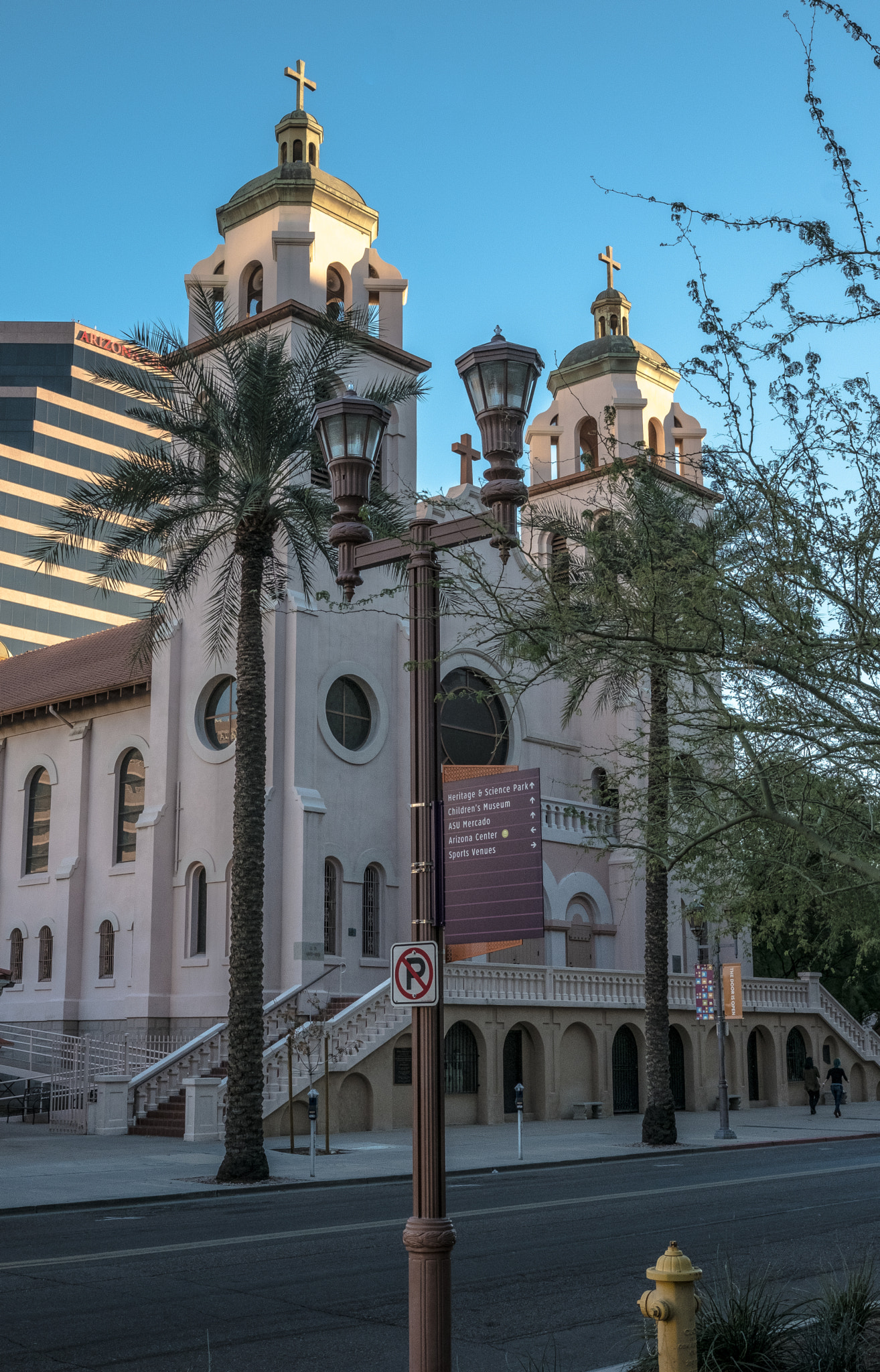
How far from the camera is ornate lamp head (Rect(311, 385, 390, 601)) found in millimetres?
8406

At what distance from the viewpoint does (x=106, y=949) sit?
3500 centimetres

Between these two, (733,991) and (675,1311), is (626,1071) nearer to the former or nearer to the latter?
(733,991)

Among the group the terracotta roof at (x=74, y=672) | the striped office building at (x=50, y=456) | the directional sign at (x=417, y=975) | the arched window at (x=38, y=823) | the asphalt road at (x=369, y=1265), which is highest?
the striped office building at (x=50, y=456)

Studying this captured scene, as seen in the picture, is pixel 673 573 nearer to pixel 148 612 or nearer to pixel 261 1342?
pixel 261 1342

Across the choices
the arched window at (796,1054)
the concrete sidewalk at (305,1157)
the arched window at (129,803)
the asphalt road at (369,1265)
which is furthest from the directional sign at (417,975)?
the arched window at (796,1054)

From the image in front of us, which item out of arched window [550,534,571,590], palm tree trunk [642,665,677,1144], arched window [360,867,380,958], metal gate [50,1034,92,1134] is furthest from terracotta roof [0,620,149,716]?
arched window [550,534,571,590]

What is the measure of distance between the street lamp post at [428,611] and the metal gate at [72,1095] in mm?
20228

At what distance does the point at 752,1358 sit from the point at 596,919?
3178cm

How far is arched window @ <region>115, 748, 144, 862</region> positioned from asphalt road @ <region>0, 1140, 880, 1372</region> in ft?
61.1

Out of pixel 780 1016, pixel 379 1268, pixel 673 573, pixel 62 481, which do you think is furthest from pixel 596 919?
pixel 62 481

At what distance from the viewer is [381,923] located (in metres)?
32.7

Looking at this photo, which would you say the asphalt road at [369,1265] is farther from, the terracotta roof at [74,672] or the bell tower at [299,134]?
the bell tower at [299,134]

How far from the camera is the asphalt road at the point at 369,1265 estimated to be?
835 centimetres

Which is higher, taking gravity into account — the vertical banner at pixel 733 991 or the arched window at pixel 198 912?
the arched window at pixel 198 912
